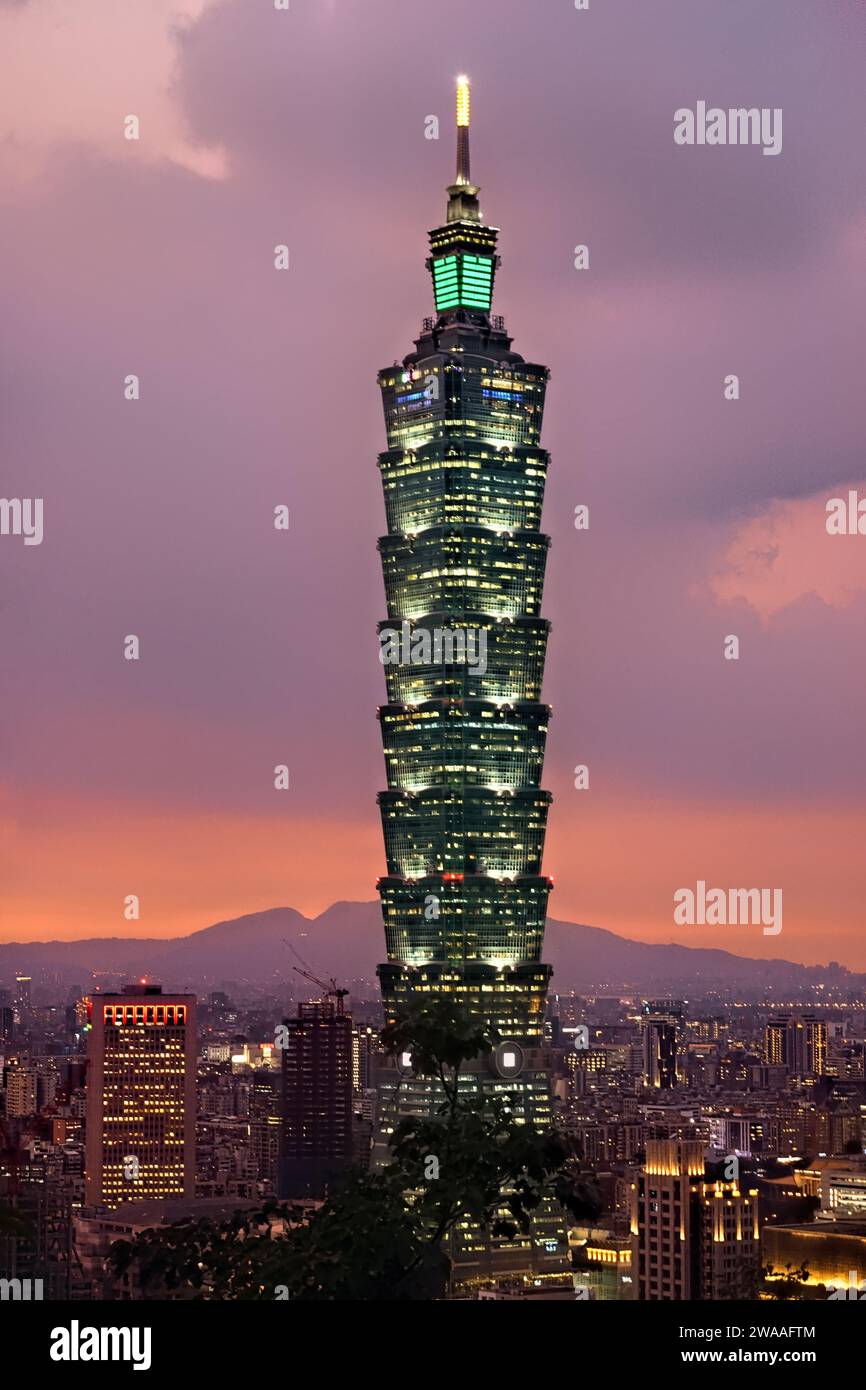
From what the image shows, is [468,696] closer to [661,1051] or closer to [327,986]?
[327,986]

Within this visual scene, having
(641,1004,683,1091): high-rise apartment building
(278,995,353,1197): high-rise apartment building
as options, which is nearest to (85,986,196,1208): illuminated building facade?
(278,995,353,1197): high-rise apartment building

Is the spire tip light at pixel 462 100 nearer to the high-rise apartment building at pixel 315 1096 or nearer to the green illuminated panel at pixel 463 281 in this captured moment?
the green illuminated panel at pixel 463 281

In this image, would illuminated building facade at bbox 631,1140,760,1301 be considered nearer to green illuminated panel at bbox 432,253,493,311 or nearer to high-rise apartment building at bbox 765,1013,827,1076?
green illuminated panel at bbox 432,253,493,311

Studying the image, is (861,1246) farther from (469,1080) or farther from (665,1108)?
(665,1108)

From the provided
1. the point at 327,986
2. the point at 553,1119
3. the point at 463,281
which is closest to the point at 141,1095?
the point at 327,986

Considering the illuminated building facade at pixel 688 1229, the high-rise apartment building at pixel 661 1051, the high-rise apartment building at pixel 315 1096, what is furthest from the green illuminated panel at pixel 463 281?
the high-rise apartment building at pixel 661 1051
